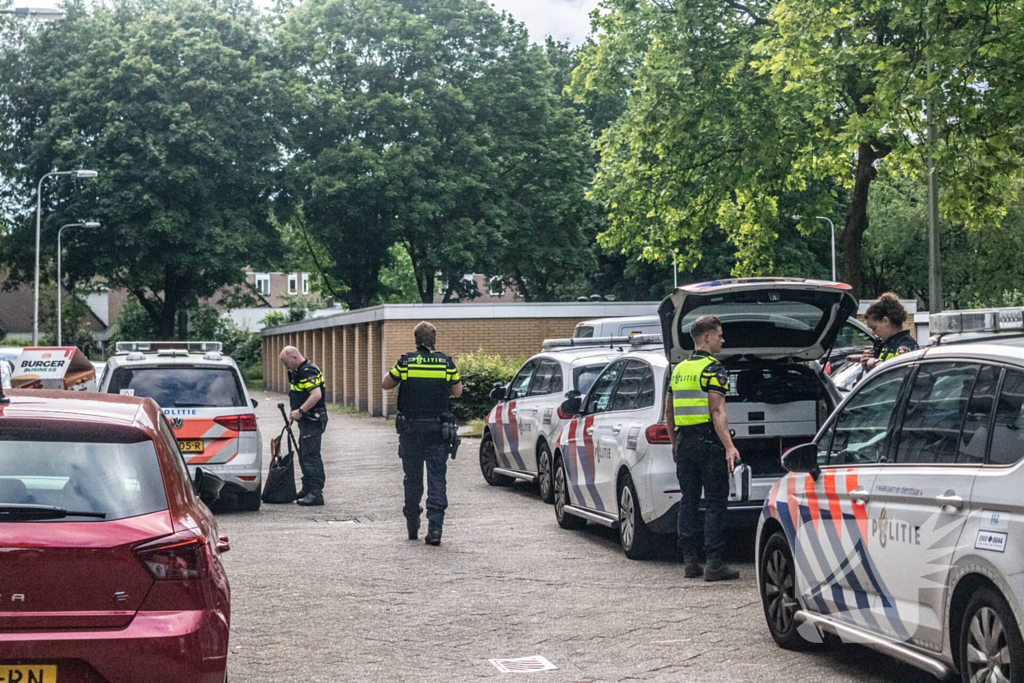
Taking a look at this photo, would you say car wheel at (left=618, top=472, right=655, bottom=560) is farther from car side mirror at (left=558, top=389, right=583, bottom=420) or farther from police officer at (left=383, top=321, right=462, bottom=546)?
police officer at (left=383, top=321, right=462, bottom=546)

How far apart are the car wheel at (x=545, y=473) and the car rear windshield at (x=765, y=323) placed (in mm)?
4663

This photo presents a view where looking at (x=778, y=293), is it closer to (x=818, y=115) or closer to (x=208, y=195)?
(x=818, y=115)

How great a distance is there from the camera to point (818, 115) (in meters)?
21.0

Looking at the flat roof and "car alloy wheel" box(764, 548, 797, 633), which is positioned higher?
the flat roof

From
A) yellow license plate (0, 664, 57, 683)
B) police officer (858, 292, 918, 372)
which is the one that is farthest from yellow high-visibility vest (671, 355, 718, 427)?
yellow license plate (0, 664, 57, 683)

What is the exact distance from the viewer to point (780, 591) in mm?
6824

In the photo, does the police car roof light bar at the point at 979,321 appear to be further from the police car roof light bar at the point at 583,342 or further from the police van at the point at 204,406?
the police car roof light bar at the point at 583,342

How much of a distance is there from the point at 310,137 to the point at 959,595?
46634mm

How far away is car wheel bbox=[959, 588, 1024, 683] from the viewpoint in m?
4.48

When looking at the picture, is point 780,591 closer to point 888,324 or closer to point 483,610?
point 483,610

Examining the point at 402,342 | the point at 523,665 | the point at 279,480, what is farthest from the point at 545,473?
the point at 402,342

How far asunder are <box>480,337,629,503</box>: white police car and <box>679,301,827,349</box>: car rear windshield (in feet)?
13.9

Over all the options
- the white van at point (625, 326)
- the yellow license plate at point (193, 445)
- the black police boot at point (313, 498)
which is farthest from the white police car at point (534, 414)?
the white van at point (625, 326)

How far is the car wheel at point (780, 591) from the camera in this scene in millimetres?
6688
